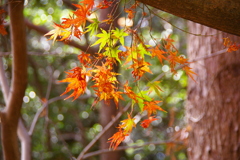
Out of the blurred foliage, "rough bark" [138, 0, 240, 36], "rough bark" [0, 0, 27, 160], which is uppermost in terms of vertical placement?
"rough bark" [138, 0, 240, 36]

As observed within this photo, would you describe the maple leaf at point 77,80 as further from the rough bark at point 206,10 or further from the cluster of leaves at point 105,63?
the rough bark at point 206,10

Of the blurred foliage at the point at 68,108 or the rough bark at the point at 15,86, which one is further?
the blurred foliage at the point at 68,108

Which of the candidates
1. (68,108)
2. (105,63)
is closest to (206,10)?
(105,63)

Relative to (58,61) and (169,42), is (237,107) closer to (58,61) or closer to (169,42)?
(169,42)

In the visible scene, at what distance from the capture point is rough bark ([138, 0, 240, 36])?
65 centimetres

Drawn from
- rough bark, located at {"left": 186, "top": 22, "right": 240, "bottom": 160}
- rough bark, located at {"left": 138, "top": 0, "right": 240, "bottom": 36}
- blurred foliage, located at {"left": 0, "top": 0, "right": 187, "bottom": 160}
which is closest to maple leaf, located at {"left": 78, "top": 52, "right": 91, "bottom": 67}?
rough bark, located at {"left": 138, "top": 0, "right": 240, "bottom": 36}

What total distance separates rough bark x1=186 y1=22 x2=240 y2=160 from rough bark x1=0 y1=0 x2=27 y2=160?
46.3 inches

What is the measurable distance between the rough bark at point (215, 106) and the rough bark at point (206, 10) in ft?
3.68

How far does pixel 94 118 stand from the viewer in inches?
207

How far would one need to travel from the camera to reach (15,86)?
1.15m

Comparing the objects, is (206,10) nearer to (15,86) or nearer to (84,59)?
(84,59)

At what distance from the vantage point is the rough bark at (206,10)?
0.65 metres

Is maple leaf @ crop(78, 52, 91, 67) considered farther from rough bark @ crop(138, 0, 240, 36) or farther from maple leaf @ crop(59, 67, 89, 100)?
rough bark @ crop(138, 0, 240, 36)

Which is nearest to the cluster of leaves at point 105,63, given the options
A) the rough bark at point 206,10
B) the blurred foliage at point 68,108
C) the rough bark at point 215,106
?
the rough bark at point 206,10
